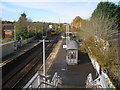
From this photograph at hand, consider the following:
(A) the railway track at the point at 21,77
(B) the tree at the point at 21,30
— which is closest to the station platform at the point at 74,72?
(A) the railway track at the point at 21,77

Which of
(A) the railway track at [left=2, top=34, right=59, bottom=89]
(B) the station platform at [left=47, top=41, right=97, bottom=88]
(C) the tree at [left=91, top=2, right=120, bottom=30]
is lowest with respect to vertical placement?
(A) the railway track at [left=2, top=34, right=59, bottom=89]

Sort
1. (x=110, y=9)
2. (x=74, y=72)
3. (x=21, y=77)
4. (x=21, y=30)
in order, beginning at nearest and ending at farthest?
(x=21, y=77)
(x=74, y=72)
(x=110, y=9)
(x=21, y=30)

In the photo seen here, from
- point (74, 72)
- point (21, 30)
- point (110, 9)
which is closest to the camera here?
point (74, 72)

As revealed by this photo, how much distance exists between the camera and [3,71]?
14.2m

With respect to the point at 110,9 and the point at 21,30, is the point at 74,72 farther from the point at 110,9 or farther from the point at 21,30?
the point at 21,30

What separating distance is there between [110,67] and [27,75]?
6.79 m

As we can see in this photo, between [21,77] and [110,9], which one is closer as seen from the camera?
[21,77]

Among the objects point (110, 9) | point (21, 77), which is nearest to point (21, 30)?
point (110, 9)

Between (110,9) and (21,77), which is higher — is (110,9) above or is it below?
above

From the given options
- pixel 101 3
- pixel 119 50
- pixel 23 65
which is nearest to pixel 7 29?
pixel 101 3

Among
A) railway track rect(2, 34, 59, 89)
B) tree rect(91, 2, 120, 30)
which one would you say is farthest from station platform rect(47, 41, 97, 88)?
tree rect(91, 2, 120, 30)

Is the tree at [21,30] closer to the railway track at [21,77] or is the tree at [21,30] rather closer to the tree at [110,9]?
the tree at [110,9]

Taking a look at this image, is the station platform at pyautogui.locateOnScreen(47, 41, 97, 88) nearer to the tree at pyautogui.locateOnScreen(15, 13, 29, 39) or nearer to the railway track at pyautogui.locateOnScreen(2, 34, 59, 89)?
the railway track at pyautogui.locateOnScreen(2, 34, 59, 89)

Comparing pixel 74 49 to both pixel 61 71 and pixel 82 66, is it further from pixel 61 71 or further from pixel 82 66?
pixel 61 71
